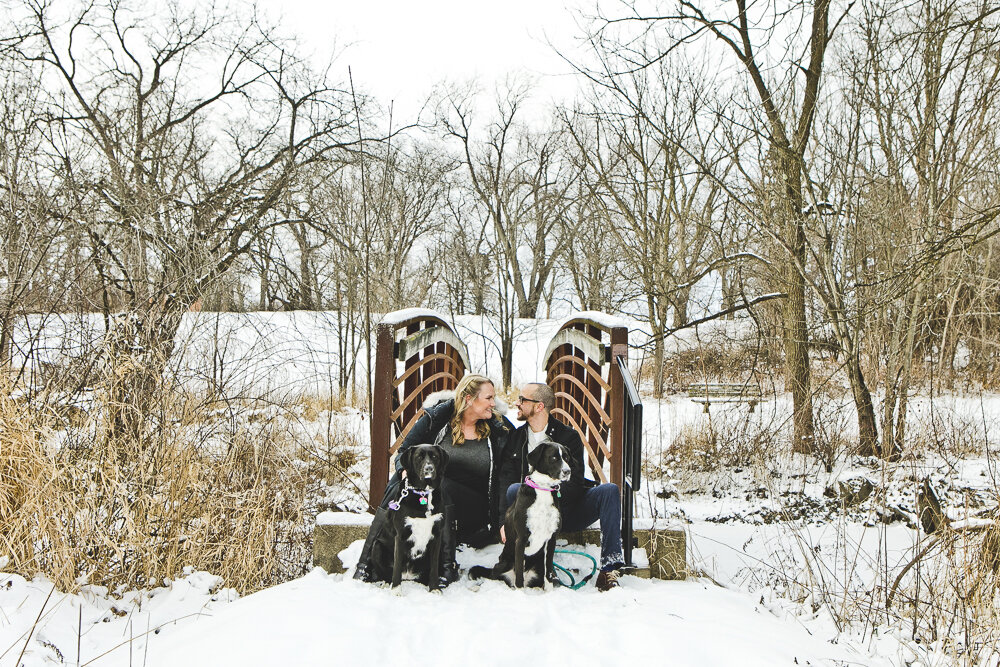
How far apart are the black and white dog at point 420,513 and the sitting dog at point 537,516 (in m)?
0.40

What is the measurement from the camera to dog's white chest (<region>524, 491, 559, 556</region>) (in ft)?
11.1

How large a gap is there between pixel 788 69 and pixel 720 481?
4.25 meters

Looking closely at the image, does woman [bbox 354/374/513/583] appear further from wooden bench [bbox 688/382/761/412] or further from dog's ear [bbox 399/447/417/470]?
wooden bench [bbox 688/382/761/412]

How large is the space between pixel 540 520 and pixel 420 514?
23.8 inches

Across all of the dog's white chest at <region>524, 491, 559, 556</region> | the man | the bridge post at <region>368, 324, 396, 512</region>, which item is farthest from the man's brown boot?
the bridge post at <region>368, 324, 396, 512</region>

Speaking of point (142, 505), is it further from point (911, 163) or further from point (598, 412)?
point (911, 163)

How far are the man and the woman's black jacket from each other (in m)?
0.08

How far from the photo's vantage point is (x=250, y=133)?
852 cm

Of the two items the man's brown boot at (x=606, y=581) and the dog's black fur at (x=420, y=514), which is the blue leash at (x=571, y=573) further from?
the dog's black fur at (x=420, y=514)

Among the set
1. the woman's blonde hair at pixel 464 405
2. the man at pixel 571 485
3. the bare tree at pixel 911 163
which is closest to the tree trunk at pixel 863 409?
the bare tree at pixel 911 163

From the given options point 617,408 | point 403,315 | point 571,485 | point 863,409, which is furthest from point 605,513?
point 863,409

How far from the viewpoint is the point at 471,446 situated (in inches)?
156

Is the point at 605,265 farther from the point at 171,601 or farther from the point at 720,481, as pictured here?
the point at 171,601

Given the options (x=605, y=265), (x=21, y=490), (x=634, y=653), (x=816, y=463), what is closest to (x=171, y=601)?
(x=21, y=490)
